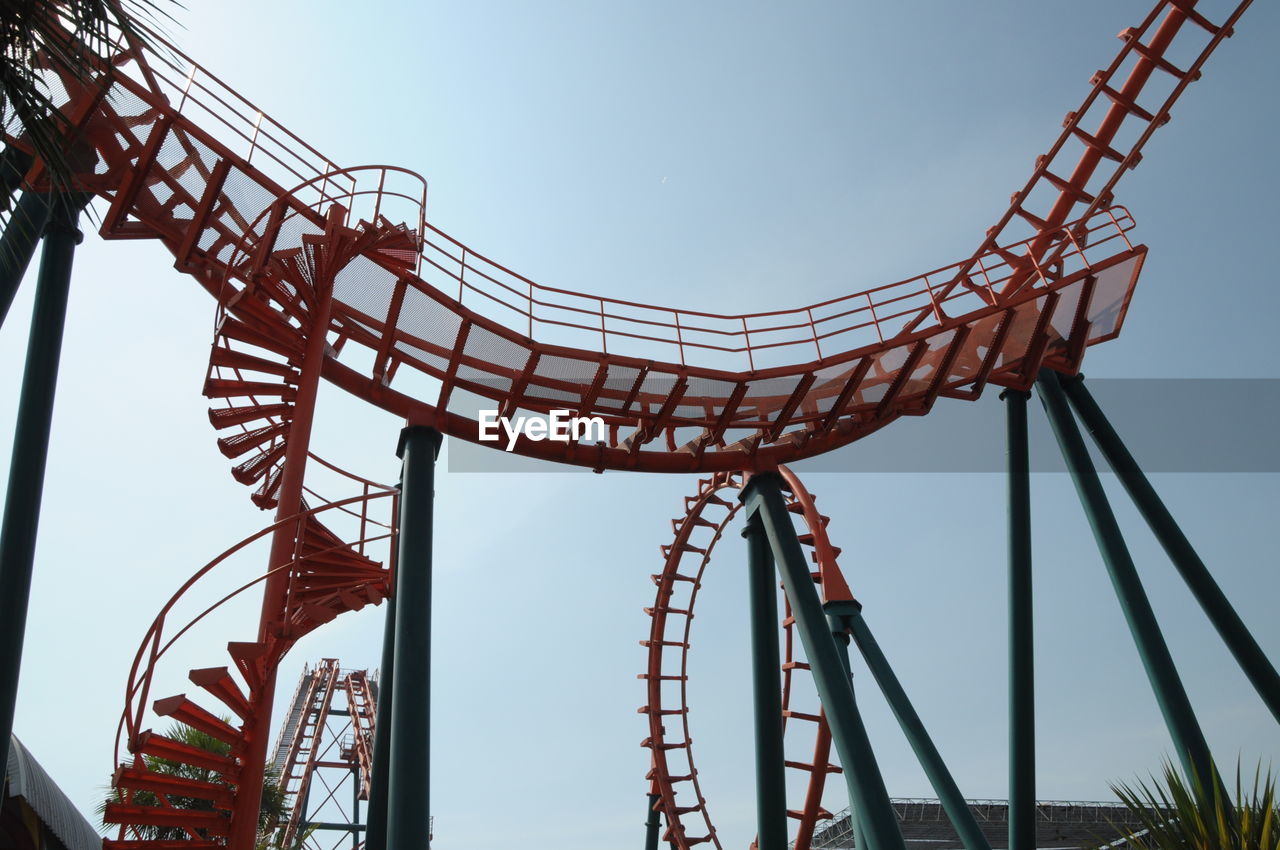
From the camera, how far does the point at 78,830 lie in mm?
13766

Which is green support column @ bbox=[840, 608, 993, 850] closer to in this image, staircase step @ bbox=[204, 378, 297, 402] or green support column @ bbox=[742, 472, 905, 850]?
green support column @ bbox=[742, 472, 905, 850]

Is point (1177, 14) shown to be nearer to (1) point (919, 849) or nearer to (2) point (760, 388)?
(2) point (760, 388)

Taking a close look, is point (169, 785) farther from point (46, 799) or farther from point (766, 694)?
point (766, 694)

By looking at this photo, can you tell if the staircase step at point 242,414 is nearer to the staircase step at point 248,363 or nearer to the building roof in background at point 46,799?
the staircase step at point 248,363

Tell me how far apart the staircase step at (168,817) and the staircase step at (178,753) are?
1.21 ft

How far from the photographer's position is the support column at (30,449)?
7.71 meters

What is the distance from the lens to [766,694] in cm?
1490

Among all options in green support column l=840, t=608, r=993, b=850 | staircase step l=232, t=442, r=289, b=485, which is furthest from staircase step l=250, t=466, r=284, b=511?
green support column l=840, t=608, r=993, b=850

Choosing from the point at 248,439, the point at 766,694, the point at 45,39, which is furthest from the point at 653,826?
the point at 45,39

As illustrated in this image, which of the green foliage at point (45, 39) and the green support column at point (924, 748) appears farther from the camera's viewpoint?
the green support column at point (924, 748)

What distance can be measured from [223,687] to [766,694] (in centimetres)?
830

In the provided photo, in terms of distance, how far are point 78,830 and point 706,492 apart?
43.7 ft

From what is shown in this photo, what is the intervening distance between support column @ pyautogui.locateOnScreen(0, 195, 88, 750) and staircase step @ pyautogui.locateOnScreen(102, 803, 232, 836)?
1.72 meters

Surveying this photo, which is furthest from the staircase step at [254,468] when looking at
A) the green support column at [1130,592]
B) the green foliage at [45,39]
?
the green support column at [1130,592]
